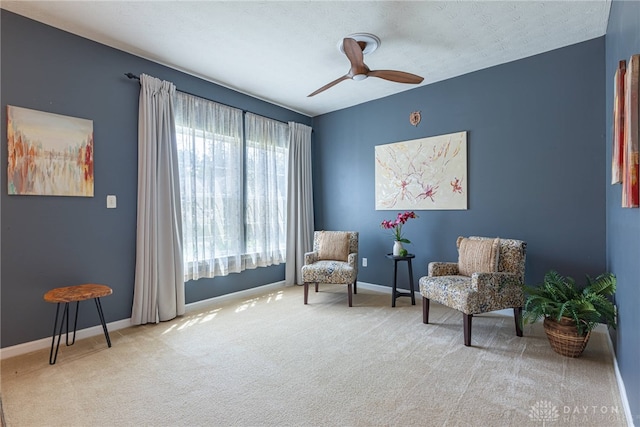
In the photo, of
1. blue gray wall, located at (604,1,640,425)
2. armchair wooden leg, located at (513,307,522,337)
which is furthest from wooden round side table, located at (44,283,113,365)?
armchair wooden leg, located at (513,307,522,337)

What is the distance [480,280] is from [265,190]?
2.87 metres

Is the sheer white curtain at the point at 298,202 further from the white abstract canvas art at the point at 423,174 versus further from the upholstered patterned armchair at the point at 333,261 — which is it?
the white abstract canvas art at the point at 423,174

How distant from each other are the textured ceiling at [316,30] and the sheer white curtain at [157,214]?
0.55 m

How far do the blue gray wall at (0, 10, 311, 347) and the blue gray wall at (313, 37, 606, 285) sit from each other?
3.02 metres

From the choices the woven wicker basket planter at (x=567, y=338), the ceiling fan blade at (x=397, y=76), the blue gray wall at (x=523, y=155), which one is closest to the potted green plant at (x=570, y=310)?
the woven wicker basket planter at (x=567, y=338)

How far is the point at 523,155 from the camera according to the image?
3.25 m

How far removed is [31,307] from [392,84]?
425 centimetres

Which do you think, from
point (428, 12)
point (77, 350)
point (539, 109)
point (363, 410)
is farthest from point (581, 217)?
point (77, 350)

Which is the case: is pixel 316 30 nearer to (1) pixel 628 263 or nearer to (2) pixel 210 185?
(2) pixel 210 185

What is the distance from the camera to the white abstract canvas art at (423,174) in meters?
3.65

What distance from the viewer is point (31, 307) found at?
2.52 m

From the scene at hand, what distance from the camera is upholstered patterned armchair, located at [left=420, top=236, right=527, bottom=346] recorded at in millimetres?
2594

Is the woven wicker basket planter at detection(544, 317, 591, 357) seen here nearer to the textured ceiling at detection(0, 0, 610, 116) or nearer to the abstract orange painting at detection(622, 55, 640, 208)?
the abstract orange painting at detection(622, 55, 640, 208)

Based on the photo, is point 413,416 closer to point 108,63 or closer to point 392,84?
point 392,84
